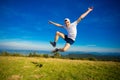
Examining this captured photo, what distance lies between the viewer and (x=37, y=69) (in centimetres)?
1738

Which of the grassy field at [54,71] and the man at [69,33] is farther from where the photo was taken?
the grassy field at [54,71]

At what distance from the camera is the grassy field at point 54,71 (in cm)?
1556

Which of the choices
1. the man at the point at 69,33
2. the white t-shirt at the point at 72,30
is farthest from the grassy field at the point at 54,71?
the white t-shirt at the point at 72,30

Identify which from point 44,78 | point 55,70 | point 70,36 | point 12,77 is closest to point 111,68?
point 55,70

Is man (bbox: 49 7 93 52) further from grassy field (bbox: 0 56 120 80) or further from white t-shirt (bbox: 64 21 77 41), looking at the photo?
grassy field (bbox: 0 56 120 80)

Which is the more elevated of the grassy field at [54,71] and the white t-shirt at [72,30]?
the white t-shirt at [72,30]

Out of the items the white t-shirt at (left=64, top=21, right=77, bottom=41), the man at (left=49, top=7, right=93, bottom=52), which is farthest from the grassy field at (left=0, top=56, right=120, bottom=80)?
the white t-shirt at (left=64, top=21, right=77, bottom=41)

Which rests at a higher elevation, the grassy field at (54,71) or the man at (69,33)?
the man at (69,33)

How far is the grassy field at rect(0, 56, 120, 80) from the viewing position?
1556 centimetres

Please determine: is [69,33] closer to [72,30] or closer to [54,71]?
[72,30]

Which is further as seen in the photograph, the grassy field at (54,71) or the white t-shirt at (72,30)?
the grassy field at (54,71)

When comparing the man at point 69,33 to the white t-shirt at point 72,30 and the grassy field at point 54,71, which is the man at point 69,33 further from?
the grassy field at point 54,71

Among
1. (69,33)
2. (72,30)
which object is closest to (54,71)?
(69,33)

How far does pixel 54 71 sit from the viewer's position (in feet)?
54.6
